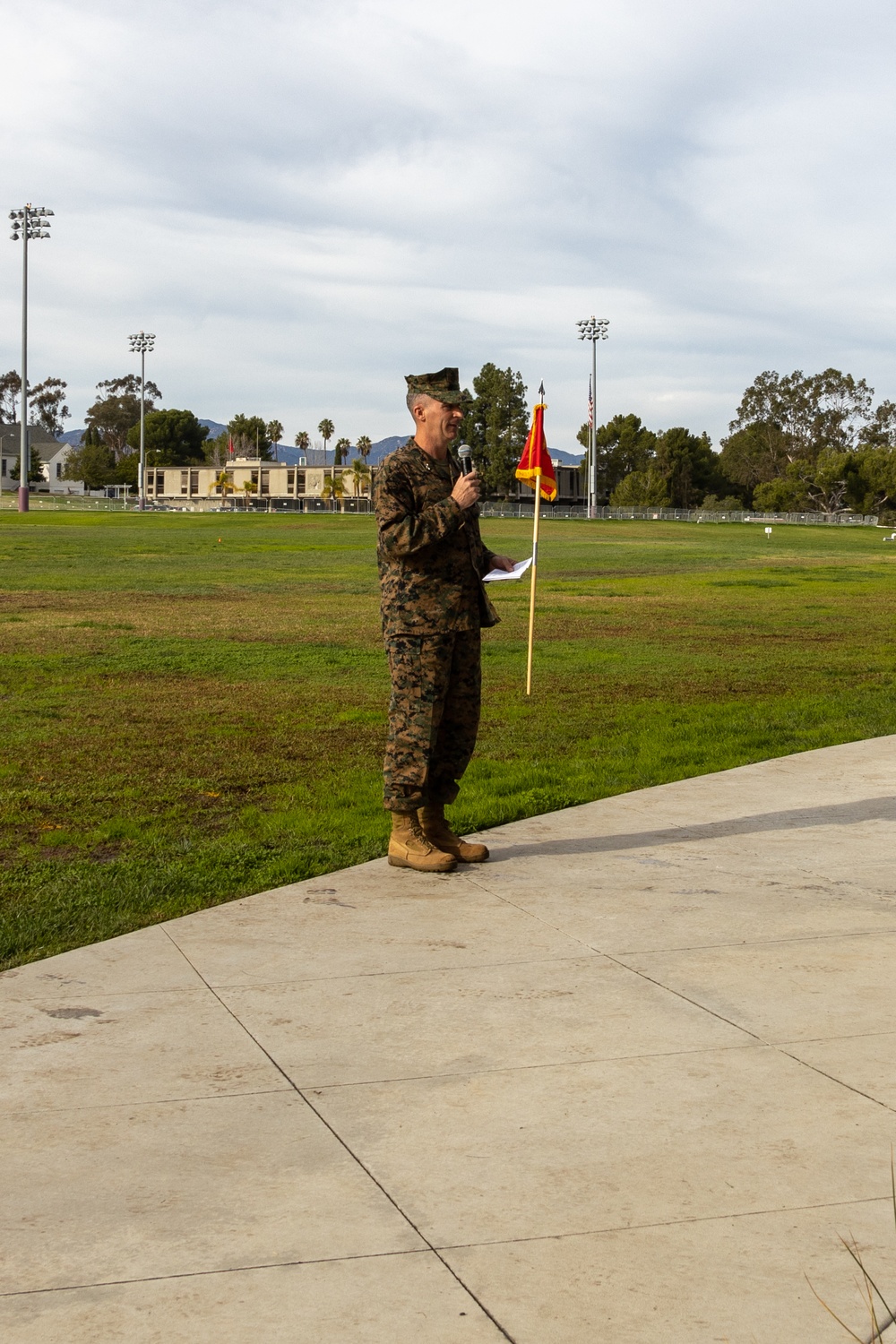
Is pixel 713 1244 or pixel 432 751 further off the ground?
pixel 432 751

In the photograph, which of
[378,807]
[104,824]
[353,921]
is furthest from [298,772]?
[353,921]

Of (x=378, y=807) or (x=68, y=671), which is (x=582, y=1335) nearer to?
(x=378, y=807)

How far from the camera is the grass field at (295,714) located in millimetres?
6273

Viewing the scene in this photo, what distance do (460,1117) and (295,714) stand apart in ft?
24.9

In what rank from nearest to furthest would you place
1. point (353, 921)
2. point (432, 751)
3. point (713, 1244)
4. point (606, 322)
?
point (713, 1244) → point (353, 921) → point (432, 751) → point (606, 322)

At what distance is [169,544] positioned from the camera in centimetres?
4409

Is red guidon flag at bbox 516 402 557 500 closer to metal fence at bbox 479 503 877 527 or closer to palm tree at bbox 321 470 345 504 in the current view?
metal fence at bbox 479 503 877 527

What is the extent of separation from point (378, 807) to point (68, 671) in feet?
22.1

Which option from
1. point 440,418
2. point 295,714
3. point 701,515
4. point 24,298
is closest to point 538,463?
point 295,714

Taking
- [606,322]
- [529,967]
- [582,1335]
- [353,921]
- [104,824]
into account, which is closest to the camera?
[582,1335]

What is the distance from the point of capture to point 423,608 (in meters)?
5.88

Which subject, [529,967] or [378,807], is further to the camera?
[378,807]

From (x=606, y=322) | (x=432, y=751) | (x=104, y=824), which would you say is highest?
(x=606, y=322)

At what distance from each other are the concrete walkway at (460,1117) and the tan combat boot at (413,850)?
0.21 meters
